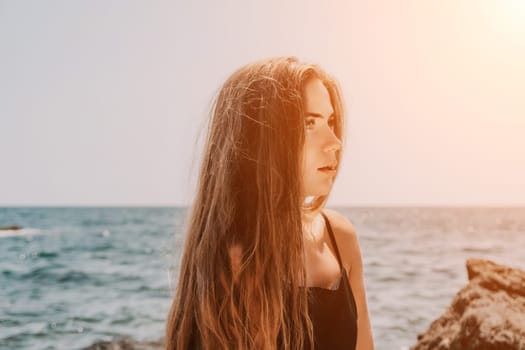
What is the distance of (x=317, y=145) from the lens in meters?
1.49

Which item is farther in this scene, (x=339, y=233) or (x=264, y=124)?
(x=339, y=233)

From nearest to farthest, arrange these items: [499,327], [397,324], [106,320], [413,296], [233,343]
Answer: [233,343] < [499,327] < [397,324] < [106,320] < [413,296]

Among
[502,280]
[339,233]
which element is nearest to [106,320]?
[502,280]

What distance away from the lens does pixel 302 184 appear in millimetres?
1481

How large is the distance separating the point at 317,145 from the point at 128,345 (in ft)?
22.0

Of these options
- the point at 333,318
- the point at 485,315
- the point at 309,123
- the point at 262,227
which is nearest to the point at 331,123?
the point at 309,123

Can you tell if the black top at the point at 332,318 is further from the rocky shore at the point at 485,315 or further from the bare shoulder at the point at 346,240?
the rocky shore at the point at 485,315

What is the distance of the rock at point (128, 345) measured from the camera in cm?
727

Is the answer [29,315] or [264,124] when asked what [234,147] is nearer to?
[264,124]

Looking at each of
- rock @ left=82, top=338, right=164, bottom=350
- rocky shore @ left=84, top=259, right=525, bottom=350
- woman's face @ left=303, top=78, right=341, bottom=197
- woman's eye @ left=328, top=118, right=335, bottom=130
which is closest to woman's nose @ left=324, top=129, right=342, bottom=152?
woman's face @ left=303, top=78, right=341, bottom=197

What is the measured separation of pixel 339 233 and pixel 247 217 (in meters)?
0.42

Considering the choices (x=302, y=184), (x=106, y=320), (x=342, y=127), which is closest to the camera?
(x=302, y=184)

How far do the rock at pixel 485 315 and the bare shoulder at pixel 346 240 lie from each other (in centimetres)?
197

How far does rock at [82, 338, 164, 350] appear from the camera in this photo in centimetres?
727
